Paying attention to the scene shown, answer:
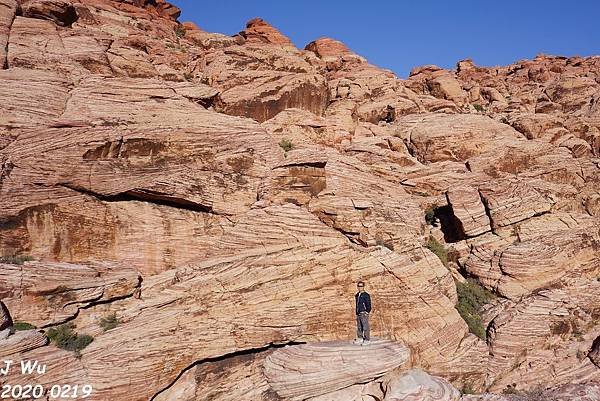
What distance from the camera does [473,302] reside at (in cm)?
2061

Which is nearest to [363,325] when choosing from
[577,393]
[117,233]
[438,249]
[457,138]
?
[577,393]

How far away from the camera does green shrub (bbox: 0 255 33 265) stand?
14.2 metres

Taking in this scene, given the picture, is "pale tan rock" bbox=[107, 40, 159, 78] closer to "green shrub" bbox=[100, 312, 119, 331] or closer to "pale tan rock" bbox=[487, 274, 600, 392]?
"green shrub" bbox=[100, 312, 119, 331]

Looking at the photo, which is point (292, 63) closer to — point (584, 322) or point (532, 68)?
point (584, 322)

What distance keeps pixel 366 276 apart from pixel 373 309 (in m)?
1.37

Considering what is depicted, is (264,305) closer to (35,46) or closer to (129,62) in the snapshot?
(129,62)

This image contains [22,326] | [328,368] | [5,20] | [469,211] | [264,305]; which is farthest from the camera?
[469,211]

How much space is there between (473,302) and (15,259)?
1968cm

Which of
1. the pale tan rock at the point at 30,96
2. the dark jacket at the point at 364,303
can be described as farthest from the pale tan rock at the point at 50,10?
the dark jacket at the point at 364,303

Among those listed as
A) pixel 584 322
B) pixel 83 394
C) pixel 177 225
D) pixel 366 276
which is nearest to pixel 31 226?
pixel 177 225

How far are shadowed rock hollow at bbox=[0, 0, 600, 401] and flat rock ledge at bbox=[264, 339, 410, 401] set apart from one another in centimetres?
7

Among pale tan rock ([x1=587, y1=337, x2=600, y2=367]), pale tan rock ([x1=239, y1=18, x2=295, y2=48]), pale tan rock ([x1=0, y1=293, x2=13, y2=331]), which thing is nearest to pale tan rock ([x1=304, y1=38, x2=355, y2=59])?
pale tan rock ([x1=239, y1=18, x2=295, y2=48])

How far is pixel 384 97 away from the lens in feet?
120

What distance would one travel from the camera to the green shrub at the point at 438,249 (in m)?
22.3
